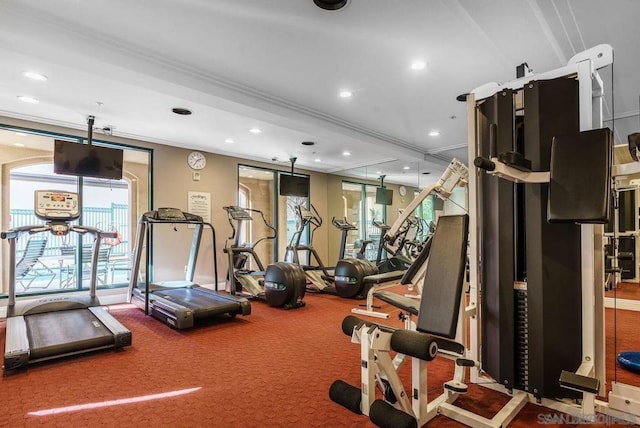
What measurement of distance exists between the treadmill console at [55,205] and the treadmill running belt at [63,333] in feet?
3.53

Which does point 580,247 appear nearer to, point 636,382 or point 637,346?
point 636,382

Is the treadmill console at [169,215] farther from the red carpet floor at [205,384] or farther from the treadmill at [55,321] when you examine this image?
the red carpet floor at [205,384]

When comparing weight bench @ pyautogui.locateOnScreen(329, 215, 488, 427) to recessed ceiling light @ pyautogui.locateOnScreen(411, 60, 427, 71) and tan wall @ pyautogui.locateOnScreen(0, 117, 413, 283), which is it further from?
tan wall @ pyautogui.locateOnScreen(0, 117, 413, 283)

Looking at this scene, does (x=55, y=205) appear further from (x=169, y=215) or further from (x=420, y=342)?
(x=420, y=342)

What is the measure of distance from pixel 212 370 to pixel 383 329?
64.9 inches

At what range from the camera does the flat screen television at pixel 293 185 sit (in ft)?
24.0

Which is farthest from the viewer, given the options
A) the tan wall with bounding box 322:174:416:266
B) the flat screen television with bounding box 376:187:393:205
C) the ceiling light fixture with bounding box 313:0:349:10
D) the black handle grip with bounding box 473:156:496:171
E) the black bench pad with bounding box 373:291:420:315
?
the tan wall with bounding box 322:174:416:266

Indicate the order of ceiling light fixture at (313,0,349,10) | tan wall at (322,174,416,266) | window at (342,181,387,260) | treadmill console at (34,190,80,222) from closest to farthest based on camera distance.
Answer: ceiling light fixture at (313,0,349,10), treadmill console at (34,190,80,222), window at (342,181,387,260), tan wall at (322,174,416,266)

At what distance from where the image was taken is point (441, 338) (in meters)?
1.74

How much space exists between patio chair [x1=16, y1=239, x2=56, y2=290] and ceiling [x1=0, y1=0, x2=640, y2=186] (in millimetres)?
2176

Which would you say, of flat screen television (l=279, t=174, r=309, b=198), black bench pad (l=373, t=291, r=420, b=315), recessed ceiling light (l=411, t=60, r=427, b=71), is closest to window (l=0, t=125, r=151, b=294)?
flat screen television (l=279, t=174, r=309, b=198)

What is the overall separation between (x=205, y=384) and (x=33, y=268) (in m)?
5.05

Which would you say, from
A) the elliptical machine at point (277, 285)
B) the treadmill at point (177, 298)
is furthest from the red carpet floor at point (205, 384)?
the elliptical machine at point (277, 285)

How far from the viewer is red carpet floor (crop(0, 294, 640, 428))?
200 centimetres
